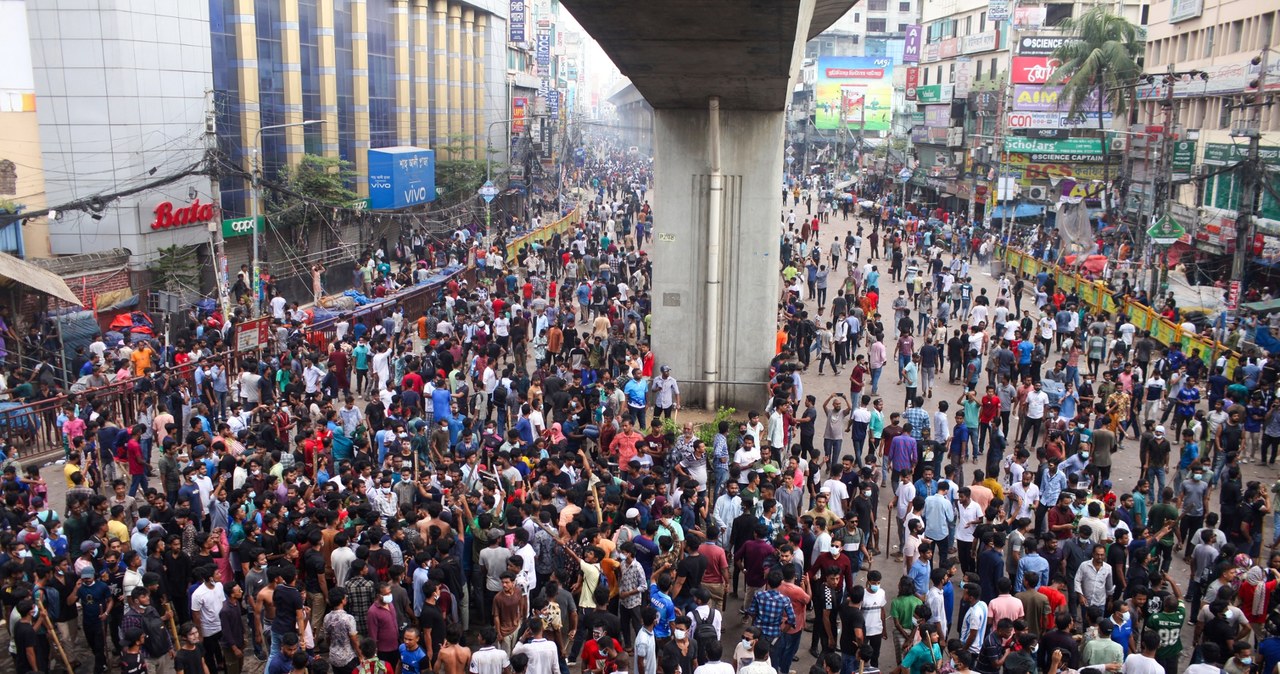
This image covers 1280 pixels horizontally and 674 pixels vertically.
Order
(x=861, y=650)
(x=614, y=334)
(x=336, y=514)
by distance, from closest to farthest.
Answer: (x=861, y=650), (x=336, y=514), (x=614, y=334)

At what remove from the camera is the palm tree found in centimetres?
4306

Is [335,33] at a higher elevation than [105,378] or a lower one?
higher

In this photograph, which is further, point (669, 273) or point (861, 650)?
point (669, 273)

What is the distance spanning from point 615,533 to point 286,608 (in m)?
3.09

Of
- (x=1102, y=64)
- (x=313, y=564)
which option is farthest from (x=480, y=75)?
(x=313, y=564)

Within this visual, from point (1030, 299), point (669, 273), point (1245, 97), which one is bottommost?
point (1030, 299)

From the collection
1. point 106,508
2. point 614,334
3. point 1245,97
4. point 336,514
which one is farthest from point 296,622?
point 1245,97

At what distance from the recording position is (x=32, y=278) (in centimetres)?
2023

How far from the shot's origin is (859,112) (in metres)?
79.9

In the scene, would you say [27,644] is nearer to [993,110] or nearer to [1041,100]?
[1041,100]

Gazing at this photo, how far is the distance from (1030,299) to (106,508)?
27.4 metres

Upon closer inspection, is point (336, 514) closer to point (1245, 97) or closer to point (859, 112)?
point (1245, 97)

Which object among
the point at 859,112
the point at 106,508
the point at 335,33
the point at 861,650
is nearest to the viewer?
the point at 861,650

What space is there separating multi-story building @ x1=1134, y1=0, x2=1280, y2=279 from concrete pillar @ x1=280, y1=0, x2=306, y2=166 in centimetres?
2621
